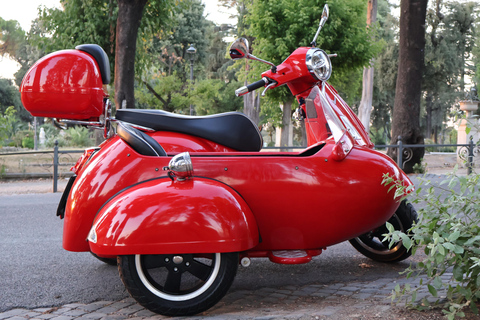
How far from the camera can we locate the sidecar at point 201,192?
9.19ft

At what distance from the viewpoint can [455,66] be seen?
35875 mm

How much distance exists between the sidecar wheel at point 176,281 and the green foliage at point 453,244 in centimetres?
93

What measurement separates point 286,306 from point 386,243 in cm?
135

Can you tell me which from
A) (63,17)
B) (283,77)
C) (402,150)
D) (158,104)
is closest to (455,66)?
(158,104)

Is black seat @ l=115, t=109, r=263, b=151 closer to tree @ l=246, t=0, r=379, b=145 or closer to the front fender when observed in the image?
the front fender

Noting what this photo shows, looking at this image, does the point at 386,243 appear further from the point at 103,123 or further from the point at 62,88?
the point at 62,88

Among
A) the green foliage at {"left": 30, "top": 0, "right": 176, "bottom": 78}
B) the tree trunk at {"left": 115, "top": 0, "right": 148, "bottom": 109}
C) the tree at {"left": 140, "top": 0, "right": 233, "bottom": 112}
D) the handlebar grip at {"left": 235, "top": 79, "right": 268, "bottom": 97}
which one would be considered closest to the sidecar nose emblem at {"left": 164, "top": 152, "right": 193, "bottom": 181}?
the handlebar grip at {"left": 235, "top": 79, "right": 268, "bottom": 97}

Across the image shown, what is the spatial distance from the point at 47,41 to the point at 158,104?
8.74 m

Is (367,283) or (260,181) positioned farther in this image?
(367,283)

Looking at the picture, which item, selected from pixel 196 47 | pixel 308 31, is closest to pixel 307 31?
pixel 308 31

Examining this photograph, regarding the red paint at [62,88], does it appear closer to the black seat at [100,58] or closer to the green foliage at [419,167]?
the black seat at [100,58]

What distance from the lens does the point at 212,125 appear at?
146 inches

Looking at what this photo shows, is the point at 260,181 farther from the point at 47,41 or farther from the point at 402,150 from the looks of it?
the point at 47,41

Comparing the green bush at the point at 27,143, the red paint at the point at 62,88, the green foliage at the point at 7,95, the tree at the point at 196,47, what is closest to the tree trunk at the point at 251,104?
the tree at the point at 196,47
